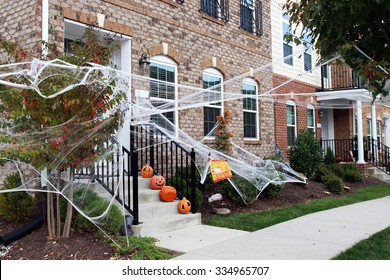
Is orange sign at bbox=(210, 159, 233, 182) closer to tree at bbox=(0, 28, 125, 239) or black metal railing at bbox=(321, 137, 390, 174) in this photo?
tree at bbox=(0, 28, 125, 239)

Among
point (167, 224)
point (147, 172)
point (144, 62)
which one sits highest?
point (144, 62)

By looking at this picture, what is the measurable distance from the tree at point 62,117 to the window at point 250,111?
23.2 feet

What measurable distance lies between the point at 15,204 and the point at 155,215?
7.55 feet

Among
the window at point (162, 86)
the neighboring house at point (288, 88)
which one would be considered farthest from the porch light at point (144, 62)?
the neighboring house at point (288, 88)

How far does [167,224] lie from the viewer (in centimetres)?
661

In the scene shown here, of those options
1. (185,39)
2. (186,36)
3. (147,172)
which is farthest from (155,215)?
(186,36)

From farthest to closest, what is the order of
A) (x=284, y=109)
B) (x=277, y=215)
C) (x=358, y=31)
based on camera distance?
(x=284, y=109) → (x=277, y=215) → (x=358, y=31)

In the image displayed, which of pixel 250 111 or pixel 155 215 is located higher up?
pixel 250 111

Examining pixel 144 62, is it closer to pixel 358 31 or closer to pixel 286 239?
pixel 286 239

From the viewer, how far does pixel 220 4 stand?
11375 mm

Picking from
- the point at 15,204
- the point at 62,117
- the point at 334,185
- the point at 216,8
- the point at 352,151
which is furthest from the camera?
the point at 352,151

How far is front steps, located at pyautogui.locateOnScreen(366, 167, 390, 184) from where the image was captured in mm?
14898

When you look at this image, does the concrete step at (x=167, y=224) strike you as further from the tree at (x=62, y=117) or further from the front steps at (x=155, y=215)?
the tree at (x=62, y=117)

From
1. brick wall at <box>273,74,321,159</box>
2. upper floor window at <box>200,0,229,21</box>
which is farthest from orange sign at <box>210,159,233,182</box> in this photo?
brick wall at <box>273,74,321,159</box>
